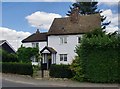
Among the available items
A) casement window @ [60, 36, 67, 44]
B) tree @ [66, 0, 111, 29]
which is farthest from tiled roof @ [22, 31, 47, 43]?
tree @ [66, 0, 111, 29]

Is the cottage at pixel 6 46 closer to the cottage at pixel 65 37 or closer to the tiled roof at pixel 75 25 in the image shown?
the cottage at pixel 65 37

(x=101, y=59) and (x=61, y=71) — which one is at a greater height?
(x=101, y=59)

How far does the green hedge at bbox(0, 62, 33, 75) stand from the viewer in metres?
26.6

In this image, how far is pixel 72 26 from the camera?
43.1 metres

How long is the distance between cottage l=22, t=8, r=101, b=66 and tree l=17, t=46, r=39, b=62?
3.70 feet

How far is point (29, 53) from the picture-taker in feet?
136

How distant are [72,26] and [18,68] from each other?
18.1 meters

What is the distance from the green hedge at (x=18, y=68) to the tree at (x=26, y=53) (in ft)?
42.8

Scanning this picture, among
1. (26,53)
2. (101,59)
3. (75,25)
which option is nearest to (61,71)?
(101,59)

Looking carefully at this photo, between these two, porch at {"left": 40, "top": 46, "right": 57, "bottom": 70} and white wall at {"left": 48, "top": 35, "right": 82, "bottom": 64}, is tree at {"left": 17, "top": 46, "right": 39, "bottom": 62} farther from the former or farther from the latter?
white wall at {"left": 48, "top": 35, "right": 82, "bottom": 64}

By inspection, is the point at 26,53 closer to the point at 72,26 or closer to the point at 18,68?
the point at 72,26

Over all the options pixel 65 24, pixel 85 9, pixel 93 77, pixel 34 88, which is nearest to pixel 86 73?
pixel 93 77

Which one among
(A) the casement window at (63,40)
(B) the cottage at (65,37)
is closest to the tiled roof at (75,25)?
(B) the cottage at (65,37)

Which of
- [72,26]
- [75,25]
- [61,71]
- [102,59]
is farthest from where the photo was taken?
[75,25]
